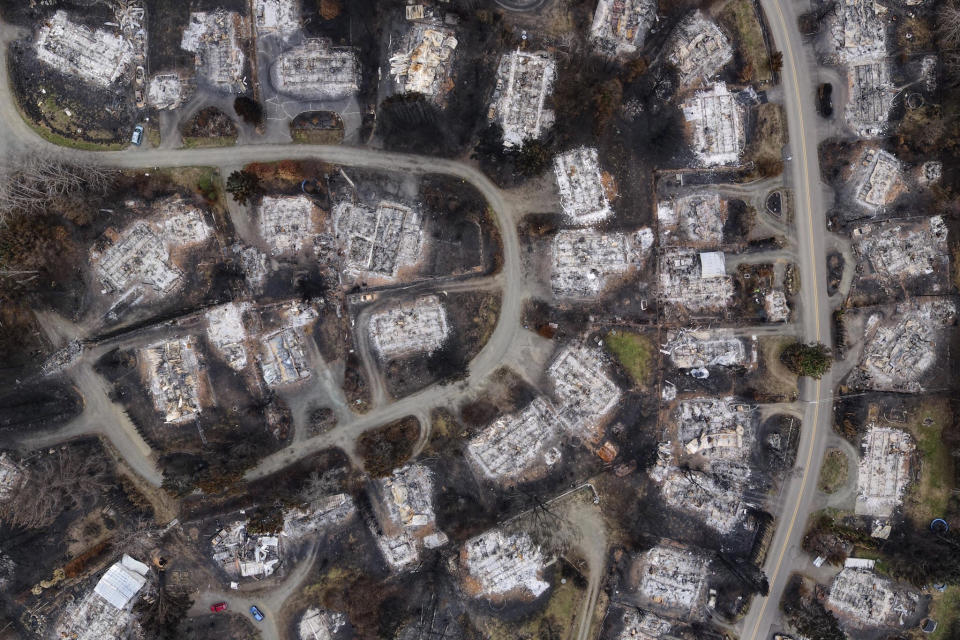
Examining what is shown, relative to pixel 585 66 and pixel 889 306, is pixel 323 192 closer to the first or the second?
pixel 585 66

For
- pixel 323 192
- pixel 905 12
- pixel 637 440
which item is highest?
pixel 905 12

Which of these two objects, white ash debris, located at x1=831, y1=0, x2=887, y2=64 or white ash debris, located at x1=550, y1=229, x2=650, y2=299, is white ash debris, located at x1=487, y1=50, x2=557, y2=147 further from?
white ash debris, located at x1=831, y1=0, x2=887, y2=64

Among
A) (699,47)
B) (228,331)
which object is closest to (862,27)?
(699,47)

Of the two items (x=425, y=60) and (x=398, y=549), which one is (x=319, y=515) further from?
(x=425, y=60)

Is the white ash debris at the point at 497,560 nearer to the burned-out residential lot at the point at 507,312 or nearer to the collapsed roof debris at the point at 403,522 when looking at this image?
the burned-out residential lot at the point at 507,312

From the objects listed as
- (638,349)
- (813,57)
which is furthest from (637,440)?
(813,57)

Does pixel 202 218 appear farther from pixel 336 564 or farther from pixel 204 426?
pixel 336 564

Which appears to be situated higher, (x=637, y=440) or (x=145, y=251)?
(x=145, y=251)
